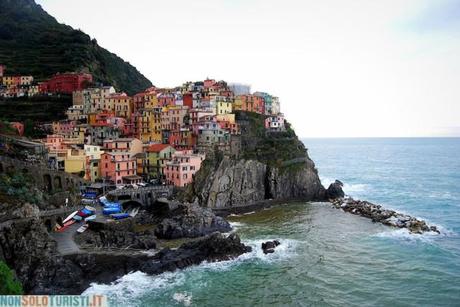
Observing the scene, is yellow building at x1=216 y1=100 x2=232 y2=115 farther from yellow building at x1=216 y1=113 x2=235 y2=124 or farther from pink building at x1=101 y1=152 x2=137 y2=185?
pink building at x1=101 y1=152 x2=137 y2=185

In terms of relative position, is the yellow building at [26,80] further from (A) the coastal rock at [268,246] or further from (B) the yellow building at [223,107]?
(A) the coastal rock at [268,246]

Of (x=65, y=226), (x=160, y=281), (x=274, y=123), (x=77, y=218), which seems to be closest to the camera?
(x=160, y=281)

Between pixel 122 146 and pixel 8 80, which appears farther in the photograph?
pixel 8 80

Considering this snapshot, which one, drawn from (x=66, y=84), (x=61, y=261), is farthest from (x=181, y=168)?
(x=66, y=84)

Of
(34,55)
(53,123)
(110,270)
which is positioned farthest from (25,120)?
(110,270)

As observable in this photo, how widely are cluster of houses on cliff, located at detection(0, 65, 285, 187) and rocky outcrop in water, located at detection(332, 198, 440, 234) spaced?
22479 mm

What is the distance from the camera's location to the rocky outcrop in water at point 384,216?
198 feet

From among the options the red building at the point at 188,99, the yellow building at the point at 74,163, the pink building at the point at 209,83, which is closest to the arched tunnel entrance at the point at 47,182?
the yellow building at the point at 74,163

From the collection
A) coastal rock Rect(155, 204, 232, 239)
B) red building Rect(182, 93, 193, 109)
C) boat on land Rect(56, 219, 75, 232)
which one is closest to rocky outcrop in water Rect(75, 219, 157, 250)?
boat on land Rect(56, 219, 75, 232)

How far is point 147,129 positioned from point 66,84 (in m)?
31.7

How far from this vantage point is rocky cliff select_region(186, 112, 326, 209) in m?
71.4

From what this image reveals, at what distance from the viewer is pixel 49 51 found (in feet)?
425

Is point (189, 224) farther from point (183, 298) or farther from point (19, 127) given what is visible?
point (19, 127)

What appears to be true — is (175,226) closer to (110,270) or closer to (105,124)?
(110,270)
